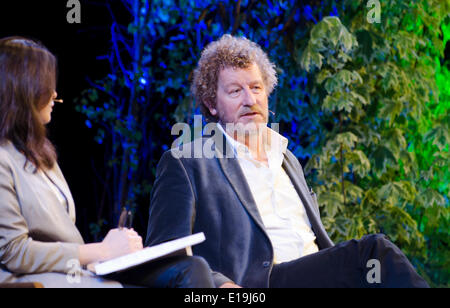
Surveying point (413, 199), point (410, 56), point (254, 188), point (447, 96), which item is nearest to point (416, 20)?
point (410, 56)

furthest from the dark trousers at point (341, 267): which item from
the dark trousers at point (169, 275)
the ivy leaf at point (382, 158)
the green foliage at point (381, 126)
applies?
the ivy leaf at point (382, 158)

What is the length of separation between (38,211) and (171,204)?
51 cm

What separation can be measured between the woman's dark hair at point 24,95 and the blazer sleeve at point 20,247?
0.39 ft

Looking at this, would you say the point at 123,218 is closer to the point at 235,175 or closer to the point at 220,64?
the point at 235,175

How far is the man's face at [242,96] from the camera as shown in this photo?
218 cm

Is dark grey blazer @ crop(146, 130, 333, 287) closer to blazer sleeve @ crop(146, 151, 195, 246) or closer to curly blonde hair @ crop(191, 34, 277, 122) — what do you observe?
blazer sleeve @ crop(146, 151, 195, 246)

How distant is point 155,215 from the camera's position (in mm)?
1863

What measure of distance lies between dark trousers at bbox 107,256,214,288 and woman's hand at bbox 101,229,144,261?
5 cm

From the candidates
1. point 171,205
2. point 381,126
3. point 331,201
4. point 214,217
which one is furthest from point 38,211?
point 381,126

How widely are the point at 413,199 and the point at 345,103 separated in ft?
2.38

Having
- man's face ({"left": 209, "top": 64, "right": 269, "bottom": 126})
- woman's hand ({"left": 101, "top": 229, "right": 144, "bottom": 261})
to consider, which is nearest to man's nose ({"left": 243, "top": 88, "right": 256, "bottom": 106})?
man's face ({"left": 209, "top": 64, "right": 269, "bottom": 126})

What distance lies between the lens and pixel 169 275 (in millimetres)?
1370

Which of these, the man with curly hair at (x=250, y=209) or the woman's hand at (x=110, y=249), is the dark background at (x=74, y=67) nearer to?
the man with curly hair at (x=250, y=209)
